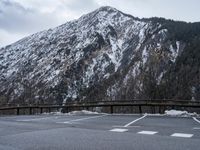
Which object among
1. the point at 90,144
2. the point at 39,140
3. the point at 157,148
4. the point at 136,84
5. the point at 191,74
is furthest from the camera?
the point at 136,84

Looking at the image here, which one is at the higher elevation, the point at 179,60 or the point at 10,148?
the point at 179,60

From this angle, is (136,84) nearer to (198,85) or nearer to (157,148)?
(198,85)

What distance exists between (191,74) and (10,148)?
17123 centimetres

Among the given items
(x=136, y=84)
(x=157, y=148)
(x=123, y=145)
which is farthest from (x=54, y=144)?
(x=136, y=84)

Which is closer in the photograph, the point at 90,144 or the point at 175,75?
the point at 90,144

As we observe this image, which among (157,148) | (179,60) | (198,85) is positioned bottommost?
(157,148)

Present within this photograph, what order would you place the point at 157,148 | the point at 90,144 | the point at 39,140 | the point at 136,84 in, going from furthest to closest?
the point at 136,84 < the point at 39,140 < the point at 90,144 < the point at 157,148

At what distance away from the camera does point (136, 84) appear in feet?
640

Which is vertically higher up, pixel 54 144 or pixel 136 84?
pixel 136 84

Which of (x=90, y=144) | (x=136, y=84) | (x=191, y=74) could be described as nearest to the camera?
(x=90, y=144)

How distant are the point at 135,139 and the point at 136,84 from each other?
18483 cm

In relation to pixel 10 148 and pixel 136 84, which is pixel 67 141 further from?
pixel 136 84

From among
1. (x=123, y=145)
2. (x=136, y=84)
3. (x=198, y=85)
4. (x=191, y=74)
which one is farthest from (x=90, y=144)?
(x=136, y=84)

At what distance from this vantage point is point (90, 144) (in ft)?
32.2
